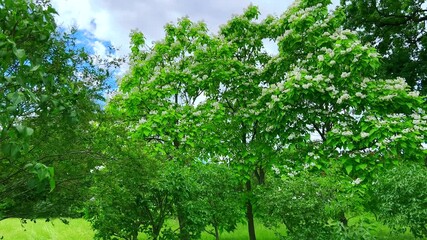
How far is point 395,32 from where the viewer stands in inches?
747

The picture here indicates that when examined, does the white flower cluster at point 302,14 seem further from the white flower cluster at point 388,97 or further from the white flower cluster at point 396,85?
the white flower cluster at point 388,97

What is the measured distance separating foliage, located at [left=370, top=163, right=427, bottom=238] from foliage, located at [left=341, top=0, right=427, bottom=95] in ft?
33.9

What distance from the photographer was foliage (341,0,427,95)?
1795 cm

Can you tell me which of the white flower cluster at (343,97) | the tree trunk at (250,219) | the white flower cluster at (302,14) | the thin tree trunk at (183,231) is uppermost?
the white flower cluster at (302,14)

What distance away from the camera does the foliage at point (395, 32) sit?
1795 cm

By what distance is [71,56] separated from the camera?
5359 millimetres

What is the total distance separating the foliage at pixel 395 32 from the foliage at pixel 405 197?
10.3 meters

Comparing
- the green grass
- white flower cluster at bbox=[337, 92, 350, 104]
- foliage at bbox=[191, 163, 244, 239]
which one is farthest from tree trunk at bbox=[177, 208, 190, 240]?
the green grass

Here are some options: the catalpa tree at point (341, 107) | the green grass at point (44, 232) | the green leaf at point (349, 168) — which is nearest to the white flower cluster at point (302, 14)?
the catalpa tree at point (341, 107)

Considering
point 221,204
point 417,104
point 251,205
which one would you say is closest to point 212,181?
point 221,204

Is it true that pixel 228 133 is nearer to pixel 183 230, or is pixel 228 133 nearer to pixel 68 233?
pixel 183 230

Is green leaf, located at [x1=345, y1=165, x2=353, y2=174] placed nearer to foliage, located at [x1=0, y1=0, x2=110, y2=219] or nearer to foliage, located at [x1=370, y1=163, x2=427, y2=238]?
foliage, located at [x1=370, y1=163, x2=427, y2=238]

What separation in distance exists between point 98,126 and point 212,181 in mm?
5185

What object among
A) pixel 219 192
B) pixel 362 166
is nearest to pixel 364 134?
pixel 362 166
